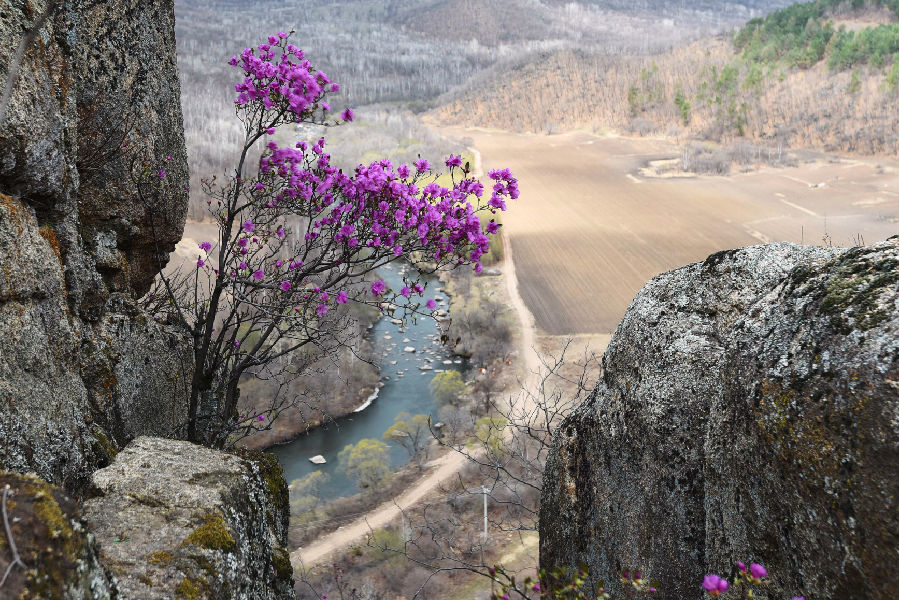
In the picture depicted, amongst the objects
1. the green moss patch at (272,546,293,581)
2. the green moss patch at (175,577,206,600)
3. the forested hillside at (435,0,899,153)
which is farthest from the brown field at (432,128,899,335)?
the green moss patch at (175,577,206,600)

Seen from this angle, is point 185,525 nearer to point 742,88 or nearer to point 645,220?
point 645,220

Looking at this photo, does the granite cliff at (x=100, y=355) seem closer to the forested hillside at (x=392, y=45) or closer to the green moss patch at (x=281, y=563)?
the green moss patch at (x=281, y=563)

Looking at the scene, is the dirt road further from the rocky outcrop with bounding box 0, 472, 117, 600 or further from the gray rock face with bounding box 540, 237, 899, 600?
the rocky outcrop with bounding box 0, 472, 117, 600

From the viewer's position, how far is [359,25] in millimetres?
187750

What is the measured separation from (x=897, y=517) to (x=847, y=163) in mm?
71585

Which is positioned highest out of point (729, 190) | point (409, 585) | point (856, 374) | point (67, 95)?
point (67, 95)

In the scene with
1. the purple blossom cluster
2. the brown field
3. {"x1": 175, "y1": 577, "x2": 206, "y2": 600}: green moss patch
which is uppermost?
the purple blossom cluster

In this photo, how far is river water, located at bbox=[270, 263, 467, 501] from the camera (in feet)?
83.4

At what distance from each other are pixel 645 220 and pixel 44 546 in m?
54.4

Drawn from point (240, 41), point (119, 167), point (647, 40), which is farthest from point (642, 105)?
point (119, 167)

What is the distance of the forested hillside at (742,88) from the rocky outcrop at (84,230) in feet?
242

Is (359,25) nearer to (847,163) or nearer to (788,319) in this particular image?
(847,163)

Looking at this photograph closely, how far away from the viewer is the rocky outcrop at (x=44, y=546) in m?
2.47

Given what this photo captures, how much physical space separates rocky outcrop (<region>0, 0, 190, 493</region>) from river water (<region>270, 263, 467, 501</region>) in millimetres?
13161
